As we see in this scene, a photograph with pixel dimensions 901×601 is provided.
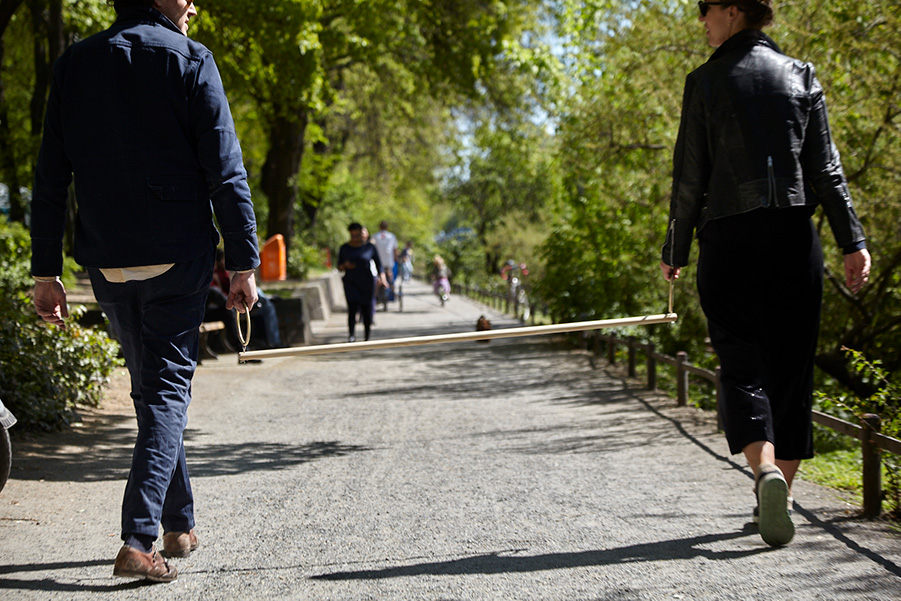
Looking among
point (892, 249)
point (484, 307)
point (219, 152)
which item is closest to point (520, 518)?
point (219, 152)

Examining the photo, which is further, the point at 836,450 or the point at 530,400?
the point at 530,400

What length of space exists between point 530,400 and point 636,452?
2.74m

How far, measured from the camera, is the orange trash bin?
20.4 m

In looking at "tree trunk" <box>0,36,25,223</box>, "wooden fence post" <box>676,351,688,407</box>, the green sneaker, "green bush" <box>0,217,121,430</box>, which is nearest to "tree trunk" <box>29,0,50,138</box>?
"tree trunk" <box>0,36,25,223</box>

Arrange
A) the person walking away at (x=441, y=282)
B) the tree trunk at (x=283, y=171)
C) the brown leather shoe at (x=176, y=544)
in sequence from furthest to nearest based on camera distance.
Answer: the person walking away at (x=441, y=282) → the tree trunk at (x=283, y=171) → the brown leather shoe at (x=176, y=544)

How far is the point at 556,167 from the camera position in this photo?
45.1ft

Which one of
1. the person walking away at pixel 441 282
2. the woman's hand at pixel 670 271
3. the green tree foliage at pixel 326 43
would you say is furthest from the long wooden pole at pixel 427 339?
the person walking away at pixel 441 282

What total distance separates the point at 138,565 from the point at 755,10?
320 cm

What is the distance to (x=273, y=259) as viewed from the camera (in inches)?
822

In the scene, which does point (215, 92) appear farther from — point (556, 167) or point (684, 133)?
point (556, 167)

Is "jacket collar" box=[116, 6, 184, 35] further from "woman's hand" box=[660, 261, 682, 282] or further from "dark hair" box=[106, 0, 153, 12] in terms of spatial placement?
"woman's hand" box=[660, 261, 682, 282]

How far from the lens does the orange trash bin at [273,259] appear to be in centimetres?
2044

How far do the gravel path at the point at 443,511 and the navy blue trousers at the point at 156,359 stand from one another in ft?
1.15

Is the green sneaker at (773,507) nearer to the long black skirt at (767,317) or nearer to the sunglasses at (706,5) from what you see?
the long black skirt at (767,317)
